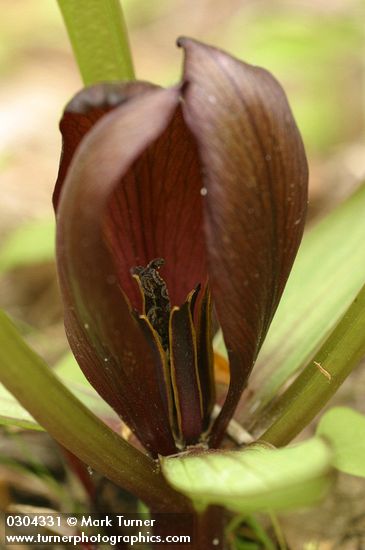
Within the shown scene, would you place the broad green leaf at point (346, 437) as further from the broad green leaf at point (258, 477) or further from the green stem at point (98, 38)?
the green stem at point (98, 38)

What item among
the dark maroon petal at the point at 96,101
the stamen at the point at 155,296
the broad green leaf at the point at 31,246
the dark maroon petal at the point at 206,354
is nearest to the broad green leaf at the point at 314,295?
the dark maroon petal at the point at 206,354

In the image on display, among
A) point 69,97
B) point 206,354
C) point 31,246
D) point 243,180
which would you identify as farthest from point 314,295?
point 69,97

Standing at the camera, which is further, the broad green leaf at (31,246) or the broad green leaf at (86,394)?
the broad green leaf at (31,246)

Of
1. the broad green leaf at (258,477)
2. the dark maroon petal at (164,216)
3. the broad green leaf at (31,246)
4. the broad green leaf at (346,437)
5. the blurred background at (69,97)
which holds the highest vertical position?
the blurred background at (69,97)

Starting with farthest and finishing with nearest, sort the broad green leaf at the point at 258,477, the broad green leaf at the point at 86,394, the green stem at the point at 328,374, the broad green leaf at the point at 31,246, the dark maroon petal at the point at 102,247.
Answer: the broad green leaf at the point at 31,246 → the broad green leaf at the point at 86,394 → the green stem at the point at 328,374 → the dark maroon petal at the point at 102,247 → the broad green leaf at the point at 258,477

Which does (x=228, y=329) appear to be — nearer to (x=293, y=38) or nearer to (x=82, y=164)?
(x=82, y=164)

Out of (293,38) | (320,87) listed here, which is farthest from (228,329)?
(320,87)

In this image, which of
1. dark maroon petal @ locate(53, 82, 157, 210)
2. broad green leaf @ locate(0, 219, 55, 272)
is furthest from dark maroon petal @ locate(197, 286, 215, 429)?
broad green leaf @ locate(0, 219, 55, 272)

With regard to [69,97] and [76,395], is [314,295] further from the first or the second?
[69,97]
